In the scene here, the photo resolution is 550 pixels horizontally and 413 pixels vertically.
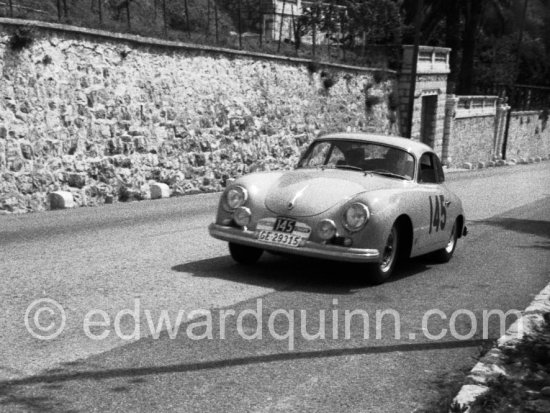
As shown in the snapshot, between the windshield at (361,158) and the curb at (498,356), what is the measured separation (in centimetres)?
207

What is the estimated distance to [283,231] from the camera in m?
7.39

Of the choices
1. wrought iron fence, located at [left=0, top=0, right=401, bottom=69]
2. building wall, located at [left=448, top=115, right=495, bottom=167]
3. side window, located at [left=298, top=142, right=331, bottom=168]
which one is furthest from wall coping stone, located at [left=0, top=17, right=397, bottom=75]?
building wall, located at [left=448, top=115, right=495, bottom=167]

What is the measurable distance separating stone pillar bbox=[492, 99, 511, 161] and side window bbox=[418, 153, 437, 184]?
41.1 meters

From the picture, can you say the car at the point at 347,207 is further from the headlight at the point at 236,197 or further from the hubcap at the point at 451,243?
the hubcap at the point at 451,243

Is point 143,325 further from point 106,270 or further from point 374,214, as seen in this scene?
point 374,214

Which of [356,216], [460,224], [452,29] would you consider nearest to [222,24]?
[460,224]

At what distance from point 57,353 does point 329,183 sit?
3628 mm

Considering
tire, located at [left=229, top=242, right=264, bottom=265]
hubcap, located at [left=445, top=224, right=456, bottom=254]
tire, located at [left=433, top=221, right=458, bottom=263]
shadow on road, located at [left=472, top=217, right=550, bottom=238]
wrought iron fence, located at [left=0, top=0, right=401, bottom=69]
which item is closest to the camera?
tire, located at [left=229, top=242, right=264, bottom=265]

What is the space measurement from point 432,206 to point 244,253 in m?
2.11

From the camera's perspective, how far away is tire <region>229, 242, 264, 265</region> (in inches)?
320

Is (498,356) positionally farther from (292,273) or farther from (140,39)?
(140,39)

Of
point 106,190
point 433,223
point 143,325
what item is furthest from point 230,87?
point 143,325

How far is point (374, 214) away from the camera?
7289 millimetres

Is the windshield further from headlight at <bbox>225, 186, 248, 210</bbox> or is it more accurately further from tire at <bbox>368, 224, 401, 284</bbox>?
headlight at <bbox>225, 186, 248, 210</bbox>
